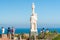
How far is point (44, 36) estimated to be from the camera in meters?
29.5

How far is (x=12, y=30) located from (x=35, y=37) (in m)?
2.97

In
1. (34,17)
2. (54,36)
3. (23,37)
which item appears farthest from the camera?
(23,37)

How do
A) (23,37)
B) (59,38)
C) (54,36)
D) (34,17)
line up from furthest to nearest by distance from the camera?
(23,37)
(54,36)
(59,38)
(34,17)

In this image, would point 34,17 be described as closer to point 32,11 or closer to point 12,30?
point 32,11

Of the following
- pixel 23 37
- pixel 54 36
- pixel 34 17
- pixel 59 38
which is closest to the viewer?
pixel 34 17

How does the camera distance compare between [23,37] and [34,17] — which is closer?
[34,17]

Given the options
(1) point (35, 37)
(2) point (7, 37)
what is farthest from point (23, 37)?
(1) point (35, 37)

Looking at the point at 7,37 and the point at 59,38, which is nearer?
the point at 59,38

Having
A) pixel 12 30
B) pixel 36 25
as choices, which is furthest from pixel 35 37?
pixel 12 30

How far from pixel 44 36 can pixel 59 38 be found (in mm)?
2581

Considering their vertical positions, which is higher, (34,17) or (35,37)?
(34,17)

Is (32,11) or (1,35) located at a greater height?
(32,11)

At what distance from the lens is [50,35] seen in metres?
29.2

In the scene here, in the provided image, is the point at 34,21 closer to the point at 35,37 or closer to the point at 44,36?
the point at 35,37
